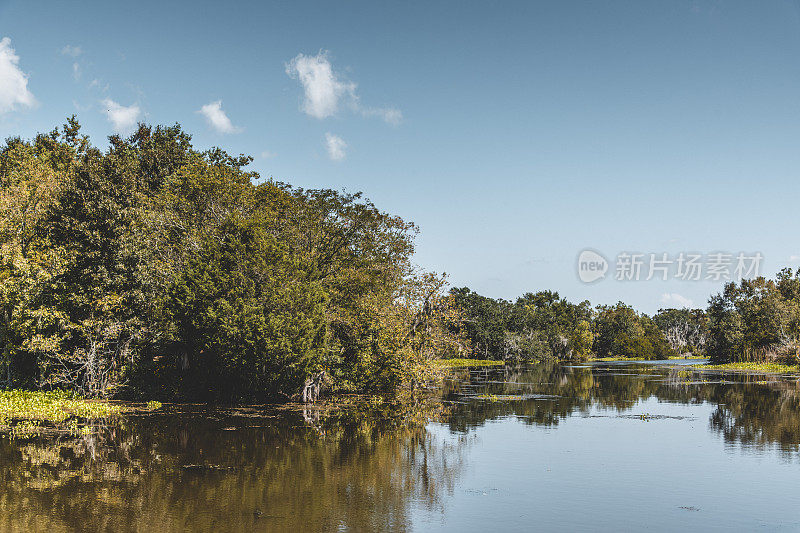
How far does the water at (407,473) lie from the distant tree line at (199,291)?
5460 mm

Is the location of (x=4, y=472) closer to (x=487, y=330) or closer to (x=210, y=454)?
(x=210, y=454)

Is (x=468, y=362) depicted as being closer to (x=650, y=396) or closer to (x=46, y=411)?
(x=650, y=396)

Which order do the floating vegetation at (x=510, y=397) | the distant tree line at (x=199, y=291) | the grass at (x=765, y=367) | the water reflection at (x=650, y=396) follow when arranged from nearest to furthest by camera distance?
the water reflection at (x=650, y=396) < the distant tree line at (x=199, y=291) < the floating vegetation at (x=510, y=397) < the grass at (x=765, y=367)

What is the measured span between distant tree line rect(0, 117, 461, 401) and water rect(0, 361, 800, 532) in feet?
17.9

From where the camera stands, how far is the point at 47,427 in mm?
26406

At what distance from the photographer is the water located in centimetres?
1429

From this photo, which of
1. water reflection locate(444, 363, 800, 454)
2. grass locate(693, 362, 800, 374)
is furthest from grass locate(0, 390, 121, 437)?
grass locate(693, 362, 800, 374)

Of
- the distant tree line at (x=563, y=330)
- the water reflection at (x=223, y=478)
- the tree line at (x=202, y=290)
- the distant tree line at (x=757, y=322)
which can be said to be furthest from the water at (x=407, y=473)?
the distant tree line at (x=757, y=322)

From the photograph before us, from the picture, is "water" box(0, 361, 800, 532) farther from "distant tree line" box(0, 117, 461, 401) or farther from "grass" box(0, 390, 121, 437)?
"distant tree line" box(0, 117, 461, 401)

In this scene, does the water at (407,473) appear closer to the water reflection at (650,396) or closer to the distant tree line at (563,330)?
the water reflection at (650,396)

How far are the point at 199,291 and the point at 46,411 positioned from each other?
9733 mm

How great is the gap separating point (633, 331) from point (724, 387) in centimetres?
11122

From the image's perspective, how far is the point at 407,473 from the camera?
18984mm

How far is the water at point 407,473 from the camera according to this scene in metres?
14.3
